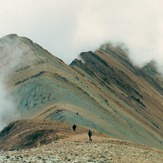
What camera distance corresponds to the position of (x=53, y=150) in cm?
5316

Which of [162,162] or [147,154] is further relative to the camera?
[147,154]

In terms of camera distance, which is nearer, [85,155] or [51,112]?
[85,155]

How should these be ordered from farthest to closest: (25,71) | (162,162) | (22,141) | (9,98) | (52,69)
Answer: (25,71) < (52,69) < (9,98) < (22,141) < (162,162)

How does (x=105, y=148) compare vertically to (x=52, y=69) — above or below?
below

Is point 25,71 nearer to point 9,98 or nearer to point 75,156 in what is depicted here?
point 9,98

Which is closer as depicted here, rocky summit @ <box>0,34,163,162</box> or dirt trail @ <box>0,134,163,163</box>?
dirt trail @ <box>0,134,163,163</box>

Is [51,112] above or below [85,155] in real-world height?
above

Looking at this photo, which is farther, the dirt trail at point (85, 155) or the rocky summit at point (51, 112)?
the rocky summit at point (51, 112)

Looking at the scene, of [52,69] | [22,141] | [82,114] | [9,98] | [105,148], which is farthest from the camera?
[52,69]

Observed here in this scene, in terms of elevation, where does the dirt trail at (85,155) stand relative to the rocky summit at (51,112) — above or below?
below

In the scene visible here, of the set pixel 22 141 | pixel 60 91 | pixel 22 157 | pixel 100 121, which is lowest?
pixel 22 157

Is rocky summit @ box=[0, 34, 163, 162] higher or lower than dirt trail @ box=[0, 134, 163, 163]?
higher

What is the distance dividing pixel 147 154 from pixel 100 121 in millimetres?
70033

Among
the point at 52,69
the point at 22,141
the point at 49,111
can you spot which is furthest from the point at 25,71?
the point at 22,141
